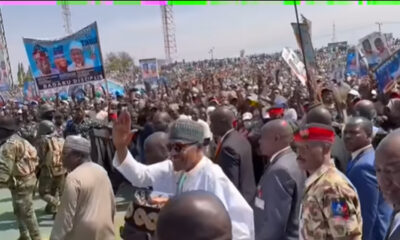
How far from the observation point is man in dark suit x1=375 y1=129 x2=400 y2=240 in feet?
7.68

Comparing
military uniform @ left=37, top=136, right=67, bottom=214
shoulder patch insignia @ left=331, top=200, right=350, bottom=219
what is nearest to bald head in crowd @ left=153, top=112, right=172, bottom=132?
military uniform @ left=37, top=136, right=67, bottom=214

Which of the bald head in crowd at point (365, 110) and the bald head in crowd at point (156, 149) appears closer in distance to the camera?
the bald head in crowd at point (156, 149)

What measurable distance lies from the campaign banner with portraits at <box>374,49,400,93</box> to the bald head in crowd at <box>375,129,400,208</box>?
7270mm

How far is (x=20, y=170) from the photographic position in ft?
22.1

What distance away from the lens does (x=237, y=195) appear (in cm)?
316

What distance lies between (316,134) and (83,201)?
2.04 meters

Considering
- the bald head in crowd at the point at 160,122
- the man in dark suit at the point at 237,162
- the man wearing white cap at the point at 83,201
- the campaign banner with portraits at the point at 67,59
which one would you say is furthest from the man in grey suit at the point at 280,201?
the campaign banner with portraits at the point at 67,59

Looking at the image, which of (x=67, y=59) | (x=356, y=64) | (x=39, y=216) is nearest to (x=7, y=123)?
(x=39, y=216)

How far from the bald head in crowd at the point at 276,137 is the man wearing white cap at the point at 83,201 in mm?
1449

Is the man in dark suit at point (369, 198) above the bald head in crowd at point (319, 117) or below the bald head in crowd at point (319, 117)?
below

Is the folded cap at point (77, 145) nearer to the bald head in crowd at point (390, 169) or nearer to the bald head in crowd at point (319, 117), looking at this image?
the bald head in crowd at point (319, 117)

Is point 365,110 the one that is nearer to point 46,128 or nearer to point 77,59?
point 46,128

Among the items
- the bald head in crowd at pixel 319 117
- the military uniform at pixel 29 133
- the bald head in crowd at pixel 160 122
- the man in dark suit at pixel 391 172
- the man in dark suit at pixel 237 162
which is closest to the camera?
the man in dark suit at pixel 391 172

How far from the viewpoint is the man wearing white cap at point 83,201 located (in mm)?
4188
